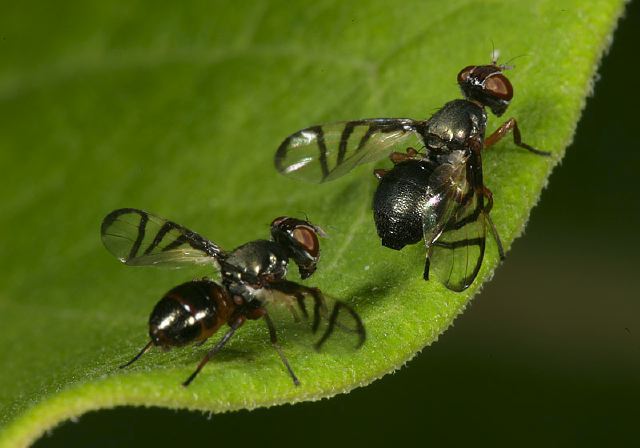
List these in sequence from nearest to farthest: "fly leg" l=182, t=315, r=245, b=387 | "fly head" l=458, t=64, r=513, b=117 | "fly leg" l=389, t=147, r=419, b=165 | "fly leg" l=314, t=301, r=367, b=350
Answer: "fly leg" l=182, t=315, r=245, b=387 < "fly leg" l=314, t=301, r=367, b=350 < "fly head" l=458, t=64, r=513, b=117 < "fly leg" l=389, t=147, r=419, b=165

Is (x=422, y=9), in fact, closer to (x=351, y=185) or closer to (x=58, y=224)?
(x=351, y=185)

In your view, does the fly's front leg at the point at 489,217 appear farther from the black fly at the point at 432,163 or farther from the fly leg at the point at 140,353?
the fly leg at the point at 140,353

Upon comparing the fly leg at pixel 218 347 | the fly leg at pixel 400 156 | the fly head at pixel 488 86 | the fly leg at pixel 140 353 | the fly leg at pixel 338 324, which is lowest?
the fly leg at pixel 338 324

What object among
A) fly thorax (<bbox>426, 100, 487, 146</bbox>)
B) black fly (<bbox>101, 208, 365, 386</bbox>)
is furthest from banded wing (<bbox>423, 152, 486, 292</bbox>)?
black fly (<bbox>101, 208, 365, 386</bbox>)

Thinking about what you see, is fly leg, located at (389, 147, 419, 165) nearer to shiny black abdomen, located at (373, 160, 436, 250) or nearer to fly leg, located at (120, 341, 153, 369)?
shiny black abdomen, located at (373, 160, 436, 250)

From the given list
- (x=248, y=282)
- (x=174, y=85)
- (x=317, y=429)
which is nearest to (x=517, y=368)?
(x=317, y=429)

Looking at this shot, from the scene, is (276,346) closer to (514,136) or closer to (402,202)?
(402,202)

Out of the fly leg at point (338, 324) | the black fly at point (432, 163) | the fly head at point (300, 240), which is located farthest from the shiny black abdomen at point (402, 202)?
the fly leg at point (338, 324)

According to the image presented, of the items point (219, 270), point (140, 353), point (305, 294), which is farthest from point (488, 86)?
point (140, 353)
